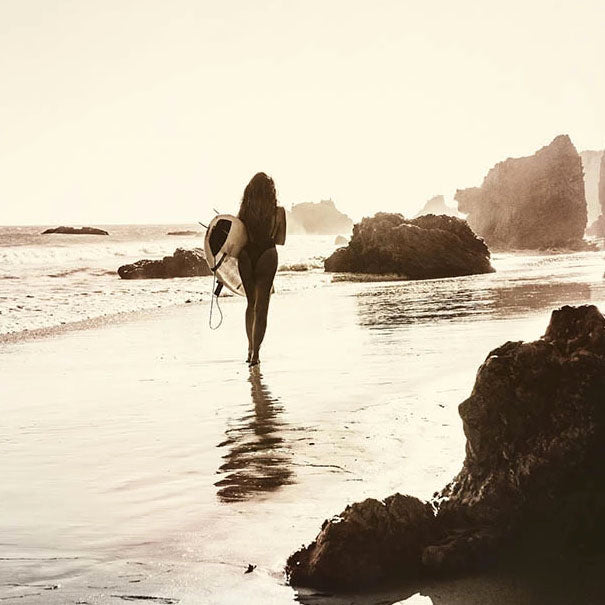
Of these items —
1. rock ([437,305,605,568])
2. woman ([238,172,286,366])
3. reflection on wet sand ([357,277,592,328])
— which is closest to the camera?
rock ([437,305,605,568])

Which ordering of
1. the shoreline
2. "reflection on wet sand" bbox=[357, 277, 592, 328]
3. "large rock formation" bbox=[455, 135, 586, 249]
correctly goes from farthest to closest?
"large rock formation" bbox=[455, 135, 586, 249] < the shoreline < "reflection on wet sand" bbox=[357, 277, 592, 328]

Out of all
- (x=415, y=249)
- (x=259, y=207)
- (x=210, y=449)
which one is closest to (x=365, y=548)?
(x=210, y=449)

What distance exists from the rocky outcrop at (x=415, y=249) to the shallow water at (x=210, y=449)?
1529cm

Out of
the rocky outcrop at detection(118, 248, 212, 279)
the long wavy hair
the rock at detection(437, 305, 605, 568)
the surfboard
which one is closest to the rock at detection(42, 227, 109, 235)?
Result: the rocky outcrop at detection(118, 248, 212, 279)

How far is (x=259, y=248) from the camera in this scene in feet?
30.8

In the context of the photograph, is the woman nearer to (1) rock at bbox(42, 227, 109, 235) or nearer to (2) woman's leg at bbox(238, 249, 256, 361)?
(2) woman's leg at bbox(238, 249, 256, 361)

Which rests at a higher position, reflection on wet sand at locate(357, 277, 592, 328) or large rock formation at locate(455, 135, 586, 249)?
large rock formation at locate(455, 135, 586, 249)

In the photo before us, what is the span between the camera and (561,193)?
7769 cm

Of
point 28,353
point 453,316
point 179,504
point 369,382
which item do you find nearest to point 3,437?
point 179,504

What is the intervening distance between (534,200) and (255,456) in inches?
3019

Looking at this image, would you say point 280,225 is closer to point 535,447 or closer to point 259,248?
point 259,248

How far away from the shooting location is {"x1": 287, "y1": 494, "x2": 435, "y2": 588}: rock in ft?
9.45

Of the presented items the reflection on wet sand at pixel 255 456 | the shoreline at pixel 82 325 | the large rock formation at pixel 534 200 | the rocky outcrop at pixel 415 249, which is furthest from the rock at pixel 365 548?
the large rock formation at pixel 534 200

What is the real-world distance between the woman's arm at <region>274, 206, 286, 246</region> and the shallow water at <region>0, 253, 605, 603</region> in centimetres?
136
